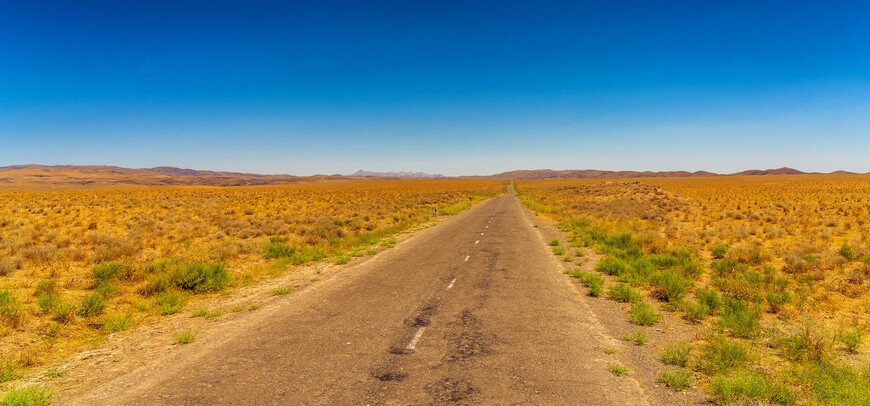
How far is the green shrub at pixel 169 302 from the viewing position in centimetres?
870

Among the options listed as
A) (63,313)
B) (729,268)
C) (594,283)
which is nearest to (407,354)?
(594,283)

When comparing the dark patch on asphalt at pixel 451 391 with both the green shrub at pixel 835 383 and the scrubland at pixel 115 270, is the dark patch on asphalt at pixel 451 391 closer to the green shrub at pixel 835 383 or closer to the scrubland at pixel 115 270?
the green shrub at pixel 835 383

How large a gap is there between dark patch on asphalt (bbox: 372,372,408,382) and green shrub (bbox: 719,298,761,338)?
6253 millimetres

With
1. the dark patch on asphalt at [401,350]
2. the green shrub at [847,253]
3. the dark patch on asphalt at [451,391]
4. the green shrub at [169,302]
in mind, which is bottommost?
the green shrub at [169,302]

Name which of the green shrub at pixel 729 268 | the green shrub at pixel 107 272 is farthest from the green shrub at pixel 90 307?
the green shrub at pixel 729 268

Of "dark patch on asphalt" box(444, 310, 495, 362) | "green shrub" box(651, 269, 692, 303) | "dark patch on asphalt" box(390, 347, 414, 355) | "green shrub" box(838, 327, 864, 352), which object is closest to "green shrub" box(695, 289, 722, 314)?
"green shrub" box(651, 269, 692, 303)

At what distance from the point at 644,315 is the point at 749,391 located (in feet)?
10.8

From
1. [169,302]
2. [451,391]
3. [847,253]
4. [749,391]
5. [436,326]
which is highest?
[847,253]

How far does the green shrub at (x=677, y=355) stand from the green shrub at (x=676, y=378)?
289 mm

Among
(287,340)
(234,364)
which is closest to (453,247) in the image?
(287,340)

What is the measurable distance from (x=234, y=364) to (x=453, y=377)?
340cm

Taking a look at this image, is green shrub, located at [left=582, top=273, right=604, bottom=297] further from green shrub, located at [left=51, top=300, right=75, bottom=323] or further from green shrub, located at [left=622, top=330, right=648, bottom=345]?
green shrub, located at [left=51, top=300, right=75, bottom=323]

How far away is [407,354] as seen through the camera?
618 centimetres

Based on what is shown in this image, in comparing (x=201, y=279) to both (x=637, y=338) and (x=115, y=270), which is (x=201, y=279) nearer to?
(x=115, y=270)
